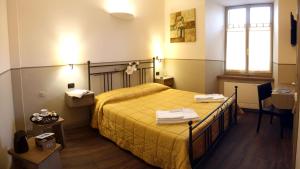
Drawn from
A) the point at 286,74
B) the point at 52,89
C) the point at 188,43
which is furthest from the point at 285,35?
the point at 52,89

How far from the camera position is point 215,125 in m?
3.10

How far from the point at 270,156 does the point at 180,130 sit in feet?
4.65

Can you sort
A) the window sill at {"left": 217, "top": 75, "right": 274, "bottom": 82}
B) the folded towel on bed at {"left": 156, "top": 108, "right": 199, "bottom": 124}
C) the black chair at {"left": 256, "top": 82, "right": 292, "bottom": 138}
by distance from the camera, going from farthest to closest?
1. the window sill at {"left": 217, "top": 75, "right": 274, "bottom": 82}
2. the black chair at {"left": 256, "top": 82, "right": 292, "bottom": 138}
3. the folded towel on bed at {"left": 156, "top": 108, "right": 199, "bottom": 124}

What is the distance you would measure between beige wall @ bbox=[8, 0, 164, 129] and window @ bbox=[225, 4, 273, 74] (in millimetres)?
2541

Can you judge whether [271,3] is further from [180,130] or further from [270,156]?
[180,130]

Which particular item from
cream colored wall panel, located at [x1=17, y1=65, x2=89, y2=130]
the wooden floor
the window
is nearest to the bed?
the wooden floor

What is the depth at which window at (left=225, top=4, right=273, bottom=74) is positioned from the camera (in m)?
5.08

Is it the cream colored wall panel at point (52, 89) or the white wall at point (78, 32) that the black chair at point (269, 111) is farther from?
the cream colored wall panel at point (52, 89)

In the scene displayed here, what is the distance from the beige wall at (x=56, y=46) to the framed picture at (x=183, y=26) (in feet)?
3.78

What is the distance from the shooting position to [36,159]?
2.18 metres

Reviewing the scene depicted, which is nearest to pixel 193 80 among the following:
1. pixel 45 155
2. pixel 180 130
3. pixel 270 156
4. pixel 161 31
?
pixel 161 31

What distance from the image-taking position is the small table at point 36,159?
217 centimetres

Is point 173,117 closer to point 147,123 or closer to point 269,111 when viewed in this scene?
point 147,123

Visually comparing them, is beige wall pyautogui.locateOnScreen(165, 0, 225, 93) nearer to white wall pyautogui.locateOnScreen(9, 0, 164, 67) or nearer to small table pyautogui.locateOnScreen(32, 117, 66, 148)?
white wall pyautogui.locateOnScreen(9, 0, 164, 67)
